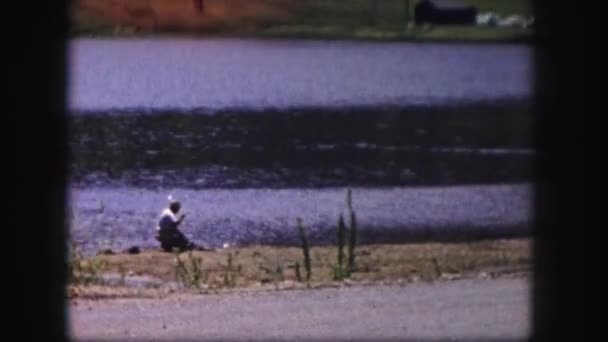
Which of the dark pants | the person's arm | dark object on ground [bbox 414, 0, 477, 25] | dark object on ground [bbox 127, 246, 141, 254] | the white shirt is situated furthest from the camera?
dark object on ground [bbox 414, 0, 477, 25]

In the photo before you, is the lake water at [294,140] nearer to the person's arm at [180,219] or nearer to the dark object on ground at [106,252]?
the person's arm at [180,219]

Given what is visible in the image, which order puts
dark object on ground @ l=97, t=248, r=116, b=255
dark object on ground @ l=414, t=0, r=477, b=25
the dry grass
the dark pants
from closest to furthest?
the dry grass
dark object on ground @ l=97, t=248, r=116, b=255
the dark pants
dark object on ground @ l=414, t=0, r=477, b=25

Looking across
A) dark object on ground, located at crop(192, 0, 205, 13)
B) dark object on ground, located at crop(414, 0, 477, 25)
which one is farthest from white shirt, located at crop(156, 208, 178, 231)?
dark object on ground, located at crop(414, 0, 477, 25)

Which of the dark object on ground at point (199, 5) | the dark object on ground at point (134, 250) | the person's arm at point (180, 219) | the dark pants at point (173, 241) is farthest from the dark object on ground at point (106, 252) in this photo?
the dark object on ground at point (199, 5)

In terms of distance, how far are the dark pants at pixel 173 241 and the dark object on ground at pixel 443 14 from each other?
6219 millimetres

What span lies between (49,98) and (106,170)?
49.9 feet

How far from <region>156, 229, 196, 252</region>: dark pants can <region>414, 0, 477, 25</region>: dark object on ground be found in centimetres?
622

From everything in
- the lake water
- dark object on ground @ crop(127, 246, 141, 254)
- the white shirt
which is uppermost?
the white shirt

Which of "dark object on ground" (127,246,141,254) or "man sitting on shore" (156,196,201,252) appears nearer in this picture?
"dark object on ground" (127,246,141,254)

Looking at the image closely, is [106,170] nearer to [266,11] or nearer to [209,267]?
[266,11]

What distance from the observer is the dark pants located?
15.2 meters

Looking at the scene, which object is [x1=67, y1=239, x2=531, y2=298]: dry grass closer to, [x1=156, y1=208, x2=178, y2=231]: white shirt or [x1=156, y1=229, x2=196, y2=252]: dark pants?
[x1=156, y1=229, x2=196, y2=252]: dark pants

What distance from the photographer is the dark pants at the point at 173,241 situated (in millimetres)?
15188

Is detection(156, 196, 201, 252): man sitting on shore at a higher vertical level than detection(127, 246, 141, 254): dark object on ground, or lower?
higher
